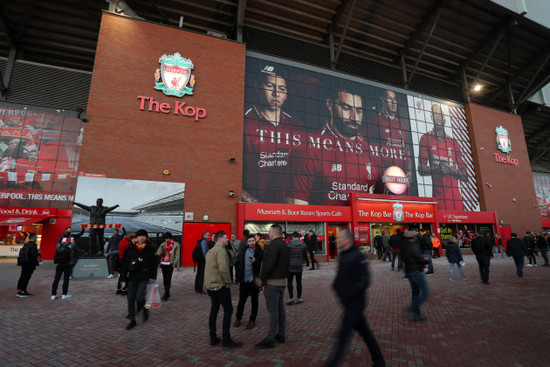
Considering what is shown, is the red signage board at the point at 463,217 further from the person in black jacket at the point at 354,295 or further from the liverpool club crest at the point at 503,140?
the person in black jacket at the point at 354,295

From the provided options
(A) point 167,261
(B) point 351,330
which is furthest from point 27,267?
(B) point 351,330

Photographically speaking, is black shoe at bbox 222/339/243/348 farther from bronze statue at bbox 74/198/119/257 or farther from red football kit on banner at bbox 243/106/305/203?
red football kit on banner at bbox 243/106/305/203

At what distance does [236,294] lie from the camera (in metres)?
7.50

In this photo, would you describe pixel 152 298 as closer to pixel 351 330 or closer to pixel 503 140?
pixel 351 330

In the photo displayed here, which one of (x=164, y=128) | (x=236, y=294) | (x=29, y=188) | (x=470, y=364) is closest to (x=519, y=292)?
(x=470, y=364)

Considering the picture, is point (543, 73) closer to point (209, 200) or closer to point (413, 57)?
point (413, 57)

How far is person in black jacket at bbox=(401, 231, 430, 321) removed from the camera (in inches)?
196

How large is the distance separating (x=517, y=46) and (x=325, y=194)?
2495 centimetres

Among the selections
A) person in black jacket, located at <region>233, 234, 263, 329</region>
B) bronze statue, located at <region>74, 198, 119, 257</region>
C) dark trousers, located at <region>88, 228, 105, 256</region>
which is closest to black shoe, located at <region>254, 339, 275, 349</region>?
person in black jacket, located at <region>233, 234, 263, 329</region>

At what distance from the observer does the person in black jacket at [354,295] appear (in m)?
2.90

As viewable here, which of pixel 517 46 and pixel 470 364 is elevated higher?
pixel 517 46

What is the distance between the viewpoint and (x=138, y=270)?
4.95m

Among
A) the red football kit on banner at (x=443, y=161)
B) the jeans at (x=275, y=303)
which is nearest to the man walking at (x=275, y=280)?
the jeans at (x=275, y=303)

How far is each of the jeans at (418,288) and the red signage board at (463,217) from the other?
1869cm
